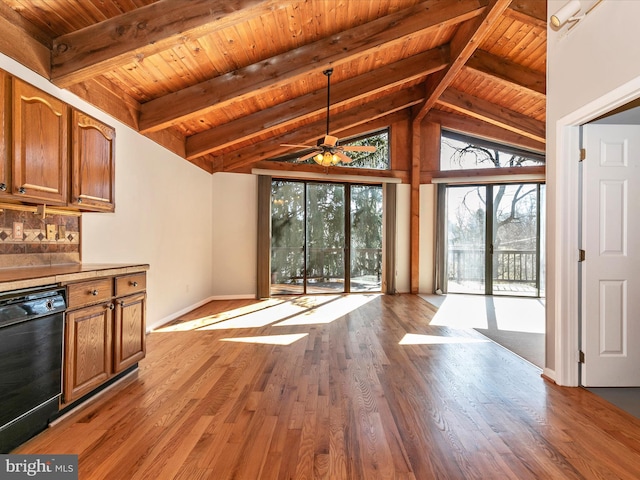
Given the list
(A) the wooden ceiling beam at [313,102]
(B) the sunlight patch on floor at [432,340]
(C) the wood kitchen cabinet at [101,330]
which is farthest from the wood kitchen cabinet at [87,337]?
(A) the wooden ceiling beam at [313,102]

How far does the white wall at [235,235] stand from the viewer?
657cm

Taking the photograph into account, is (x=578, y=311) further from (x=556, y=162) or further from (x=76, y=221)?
(x=76, y=221)

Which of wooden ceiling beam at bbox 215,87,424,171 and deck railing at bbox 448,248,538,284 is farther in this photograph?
deck railing at bbox 448,248,538,284

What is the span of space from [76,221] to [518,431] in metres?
3.81

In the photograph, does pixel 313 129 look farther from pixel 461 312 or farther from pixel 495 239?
pixel 495 239

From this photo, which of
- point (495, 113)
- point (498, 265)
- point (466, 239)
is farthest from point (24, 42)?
point (498, 265)

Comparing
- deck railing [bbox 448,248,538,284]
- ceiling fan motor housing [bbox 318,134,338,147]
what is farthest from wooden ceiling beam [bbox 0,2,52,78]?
deck railing [bbox 448,248,538,284]

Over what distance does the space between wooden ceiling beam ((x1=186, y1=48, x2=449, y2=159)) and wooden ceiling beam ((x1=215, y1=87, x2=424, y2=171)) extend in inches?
39.2

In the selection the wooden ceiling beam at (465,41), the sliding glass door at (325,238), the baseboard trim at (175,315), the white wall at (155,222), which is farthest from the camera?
the sliding glass door at (325,238)

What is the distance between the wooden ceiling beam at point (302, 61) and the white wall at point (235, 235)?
100 inches

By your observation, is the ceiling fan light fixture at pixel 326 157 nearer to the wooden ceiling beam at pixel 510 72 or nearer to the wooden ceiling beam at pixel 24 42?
the wooden ceiling beam at pixel 510 72

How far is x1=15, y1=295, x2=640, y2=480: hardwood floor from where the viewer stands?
1705 millimetres

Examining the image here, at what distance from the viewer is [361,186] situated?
24.6ft

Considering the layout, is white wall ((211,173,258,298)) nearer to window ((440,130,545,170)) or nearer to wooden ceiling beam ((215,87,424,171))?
wooden ceiling beam ((215,87,424,171))
